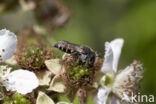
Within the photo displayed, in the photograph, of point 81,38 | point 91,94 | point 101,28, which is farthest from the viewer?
point 101,28

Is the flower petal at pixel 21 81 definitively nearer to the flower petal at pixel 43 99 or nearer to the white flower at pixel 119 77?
the flower petal at pixel 43 99

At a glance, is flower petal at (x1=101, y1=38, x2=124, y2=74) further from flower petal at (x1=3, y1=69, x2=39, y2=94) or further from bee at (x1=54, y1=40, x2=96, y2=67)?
flower petal at (x1=3, y1=69, x2=39, y2=94)

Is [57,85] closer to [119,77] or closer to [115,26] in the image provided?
[119,77]

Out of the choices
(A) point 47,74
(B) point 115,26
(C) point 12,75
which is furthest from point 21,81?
(B) point 115,26

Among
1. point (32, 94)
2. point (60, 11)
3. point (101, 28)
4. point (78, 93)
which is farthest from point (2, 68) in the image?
point (101, 28)

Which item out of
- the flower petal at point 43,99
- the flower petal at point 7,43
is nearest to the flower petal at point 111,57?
the flower petal at point 43,99

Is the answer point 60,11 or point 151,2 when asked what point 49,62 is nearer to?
point 60,11
